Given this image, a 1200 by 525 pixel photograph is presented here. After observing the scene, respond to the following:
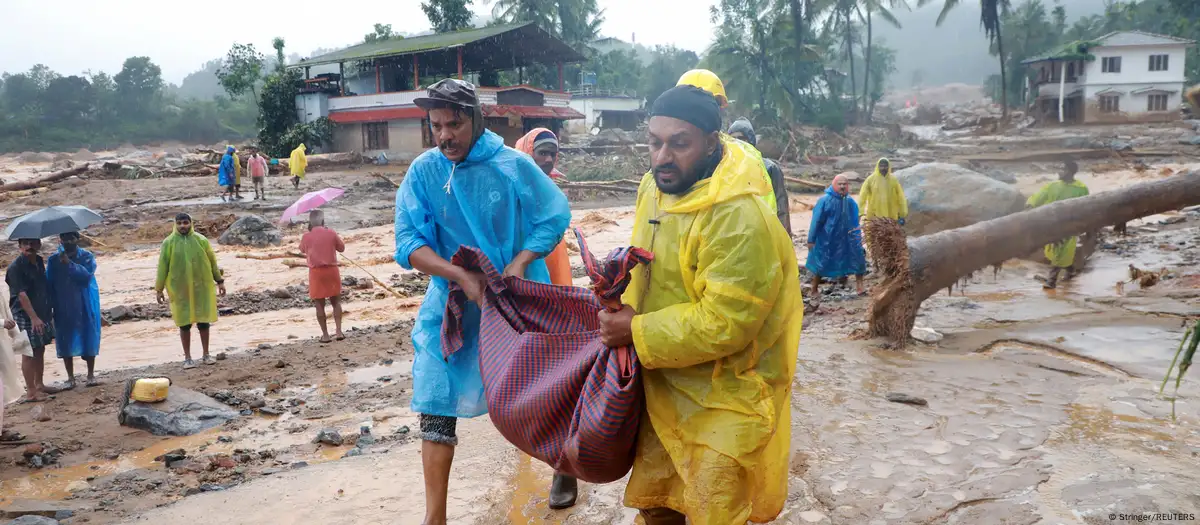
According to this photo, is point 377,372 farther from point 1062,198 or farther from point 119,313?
point 1062,198

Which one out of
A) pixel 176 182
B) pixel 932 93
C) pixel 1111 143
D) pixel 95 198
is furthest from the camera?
pixel 932 93

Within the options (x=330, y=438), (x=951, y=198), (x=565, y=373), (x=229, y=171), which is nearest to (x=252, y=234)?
(x=229, y=171)

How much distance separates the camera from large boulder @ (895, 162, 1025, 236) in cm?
1176

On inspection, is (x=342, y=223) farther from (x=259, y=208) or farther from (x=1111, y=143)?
(x=1111, y=143)

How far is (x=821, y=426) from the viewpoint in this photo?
14.4 ft

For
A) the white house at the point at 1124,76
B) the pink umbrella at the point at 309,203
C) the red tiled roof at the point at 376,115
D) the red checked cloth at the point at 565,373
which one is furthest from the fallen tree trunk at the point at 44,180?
the white house at the point at 1124,76

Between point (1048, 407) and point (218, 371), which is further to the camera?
point (218, 371)

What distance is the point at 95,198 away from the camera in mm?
21109

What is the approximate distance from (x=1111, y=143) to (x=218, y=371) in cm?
2951

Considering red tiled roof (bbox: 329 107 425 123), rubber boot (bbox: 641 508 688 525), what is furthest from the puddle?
red tiled roof (bbox: 329 107 425 123)

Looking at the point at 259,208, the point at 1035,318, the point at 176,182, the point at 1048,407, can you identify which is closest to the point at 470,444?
the point at 1048,407

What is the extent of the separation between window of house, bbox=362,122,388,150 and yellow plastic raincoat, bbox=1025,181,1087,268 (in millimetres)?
26012

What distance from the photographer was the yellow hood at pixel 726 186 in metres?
2.11

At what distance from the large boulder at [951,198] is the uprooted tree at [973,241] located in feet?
8.64
